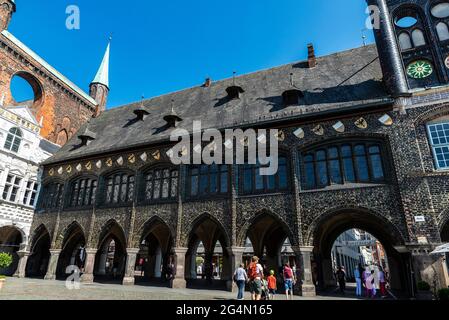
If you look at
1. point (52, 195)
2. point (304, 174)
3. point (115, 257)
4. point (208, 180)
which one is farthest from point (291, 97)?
point (115, 257)

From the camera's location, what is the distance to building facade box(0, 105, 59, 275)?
65.2 ft

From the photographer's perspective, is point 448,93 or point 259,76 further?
point 259,76

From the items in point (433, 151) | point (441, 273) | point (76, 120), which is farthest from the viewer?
point (76, 120)

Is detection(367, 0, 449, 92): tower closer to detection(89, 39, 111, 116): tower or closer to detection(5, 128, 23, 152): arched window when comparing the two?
detection(5, 128, 23, 152): arched window

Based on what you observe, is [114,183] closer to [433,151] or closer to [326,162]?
[326,162]

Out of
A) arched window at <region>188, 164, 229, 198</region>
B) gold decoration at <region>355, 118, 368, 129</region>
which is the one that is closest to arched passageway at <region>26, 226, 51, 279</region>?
arched window at <region>188, 164, 229, 198</region>

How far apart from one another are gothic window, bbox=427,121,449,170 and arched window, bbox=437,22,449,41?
454 cm

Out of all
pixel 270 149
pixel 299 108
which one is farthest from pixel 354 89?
pixel 270 149

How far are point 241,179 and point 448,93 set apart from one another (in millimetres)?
10073

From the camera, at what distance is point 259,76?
70.4 ft

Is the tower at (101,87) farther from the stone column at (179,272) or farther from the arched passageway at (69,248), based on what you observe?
the stone column at (179,272)

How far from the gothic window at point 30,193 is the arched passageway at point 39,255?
6.95 ft

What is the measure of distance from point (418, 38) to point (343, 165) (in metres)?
7.58

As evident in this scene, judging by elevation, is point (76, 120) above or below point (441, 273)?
above
